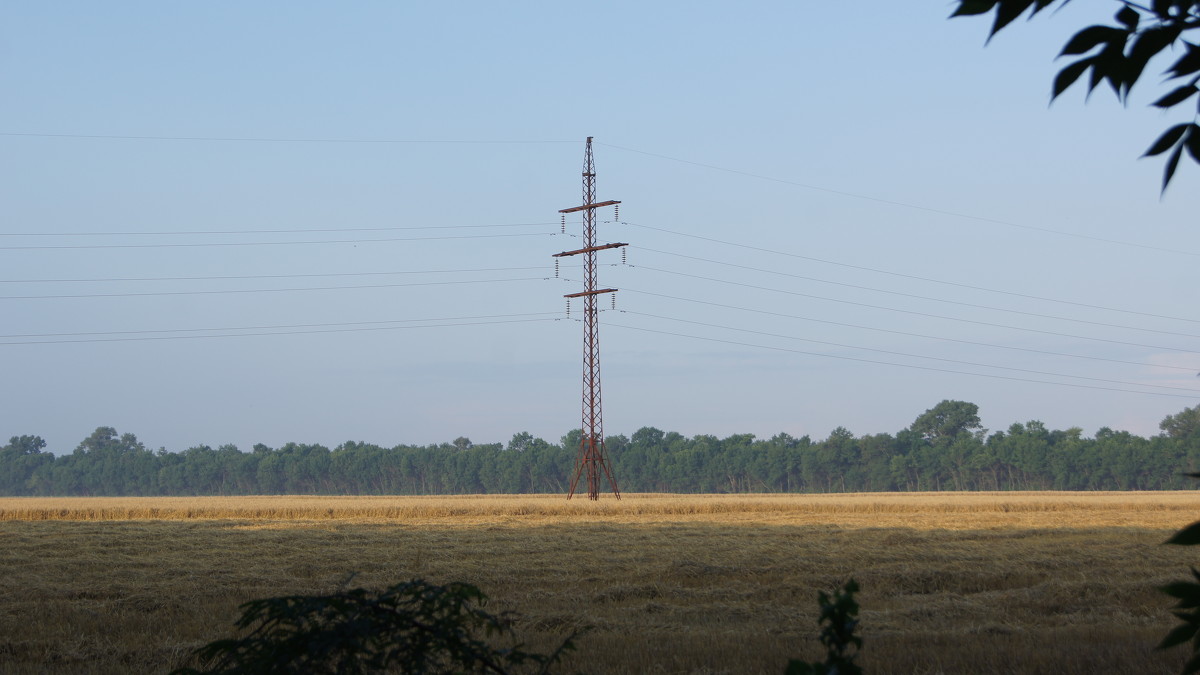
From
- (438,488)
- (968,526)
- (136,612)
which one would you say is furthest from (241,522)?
(438,488)

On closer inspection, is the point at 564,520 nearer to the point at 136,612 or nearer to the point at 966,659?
the point at 136,612

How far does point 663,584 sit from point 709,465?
124249 millimetres

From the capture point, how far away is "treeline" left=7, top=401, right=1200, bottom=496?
4606 inches

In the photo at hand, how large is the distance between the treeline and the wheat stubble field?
9428 cm

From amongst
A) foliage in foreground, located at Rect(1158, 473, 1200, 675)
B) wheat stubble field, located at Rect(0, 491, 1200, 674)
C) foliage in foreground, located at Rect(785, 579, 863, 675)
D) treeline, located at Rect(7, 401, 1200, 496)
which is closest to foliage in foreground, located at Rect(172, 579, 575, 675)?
foliage in foreground, located at Rect(785, 579, 863, 675)

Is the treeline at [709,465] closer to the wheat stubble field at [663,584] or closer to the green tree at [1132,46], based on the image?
the wheat stubble field at [663,584]

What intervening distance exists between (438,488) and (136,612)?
13954cm

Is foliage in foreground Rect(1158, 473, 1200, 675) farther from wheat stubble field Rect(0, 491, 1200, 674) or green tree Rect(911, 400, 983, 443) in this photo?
green tree Rect(911, 400, 983, 443)

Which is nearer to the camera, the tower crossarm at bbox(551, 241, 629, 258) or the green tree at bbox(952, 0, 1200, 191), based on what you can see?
the green tree at bbox(952, 0, 1200, 191)

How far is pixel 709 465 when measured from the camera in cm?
13775

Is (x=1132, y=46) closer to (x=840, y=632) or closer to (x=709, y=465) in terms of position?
(x=840, y=632)

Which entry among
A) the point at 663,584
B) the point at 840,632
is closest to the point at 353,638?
the point at 840,632

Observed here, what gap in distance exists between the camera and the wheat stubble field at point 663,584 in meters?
9.20

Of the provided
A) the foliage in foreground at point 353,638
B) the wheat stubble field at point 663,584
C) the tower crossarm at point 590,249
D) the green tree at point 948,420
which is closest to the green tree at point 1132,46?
the foliage in foreground at point 353,638
